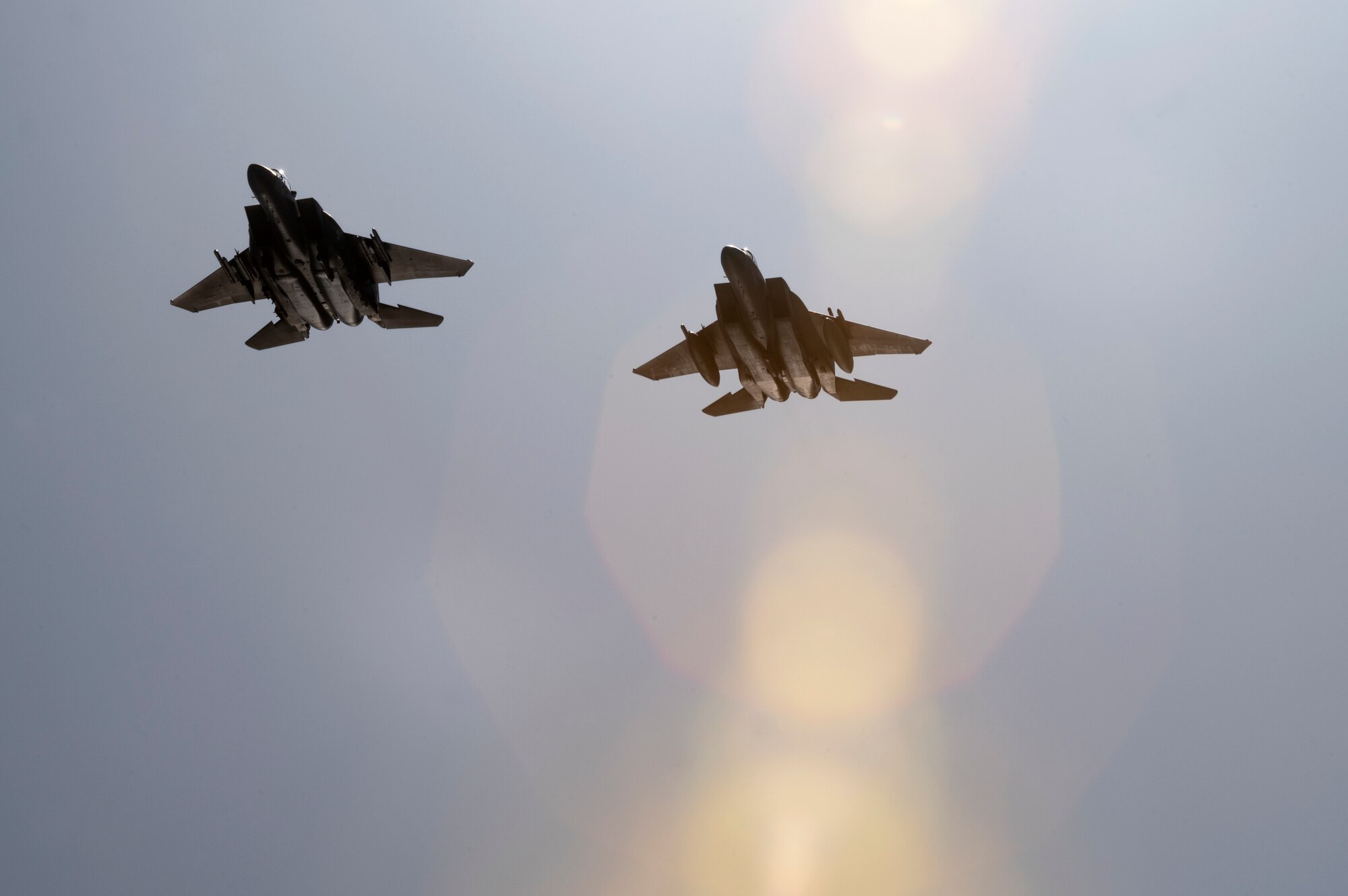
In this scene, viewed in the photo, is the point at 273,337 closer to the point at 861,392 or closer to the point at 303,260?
the point at 303,260

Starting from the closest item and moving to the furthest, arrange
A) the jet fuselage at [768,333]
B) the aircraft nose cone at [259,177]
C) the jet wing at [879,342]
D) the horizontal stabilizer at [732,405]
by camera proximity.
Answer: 1. the aircraft nose cone at [259,177]
2. the jet fuselage at [768,333]
3. the jet wing at [879,342]
4. the horizontal stabilizer at [732,405]

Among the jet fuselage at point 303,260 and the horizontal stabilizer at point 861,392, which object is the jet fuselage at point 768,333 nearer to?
the horizontal stabilizer at point 861,392

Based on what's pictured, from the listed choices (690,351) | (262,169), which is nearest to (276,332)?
(262,169)

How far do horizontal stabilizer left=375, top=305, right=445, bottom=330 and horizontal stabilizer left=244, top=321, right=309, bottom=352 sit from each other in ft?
12.5

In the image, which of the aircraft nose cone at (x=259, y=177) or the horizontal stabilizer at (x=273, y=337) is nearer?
the aircraft nose cone at (x=259, y=177)

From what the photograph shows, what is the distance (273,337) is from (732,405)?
21597 millimetres

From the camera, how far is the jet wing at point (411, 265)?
41.2 metres

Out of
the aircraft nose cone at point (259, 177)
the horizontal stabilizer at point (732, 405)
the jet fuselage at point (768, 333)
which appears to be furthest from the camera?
the horizontal stabilizer at point (732, 405)

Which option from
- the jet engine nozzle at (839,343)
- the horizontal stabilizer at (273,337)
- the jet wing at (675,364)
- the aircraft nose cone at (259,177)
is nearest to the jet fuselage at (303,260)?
the aircraft nose cone at (259,177)

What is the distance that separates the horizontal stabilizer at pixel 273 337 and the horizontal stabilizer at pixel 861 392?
24.7 meters

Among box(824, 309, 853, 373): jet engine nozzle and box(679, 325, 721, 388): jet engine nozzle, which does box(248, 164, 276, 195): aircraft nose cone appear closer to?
Result: box(679, 325, 721, 388): jet engine nozzle

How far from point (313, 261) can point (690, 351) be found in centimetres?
1589

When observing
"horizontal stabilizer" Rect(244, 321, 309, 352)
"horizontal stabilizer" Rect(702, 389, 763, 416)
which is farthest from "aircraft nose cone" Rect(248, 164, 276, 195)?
"horizontal stabilizer" Rect(702, 389, 763, 416)

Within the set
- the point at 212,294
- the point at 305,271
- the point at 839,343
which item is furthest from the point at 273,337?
Result: the point at 839,343
